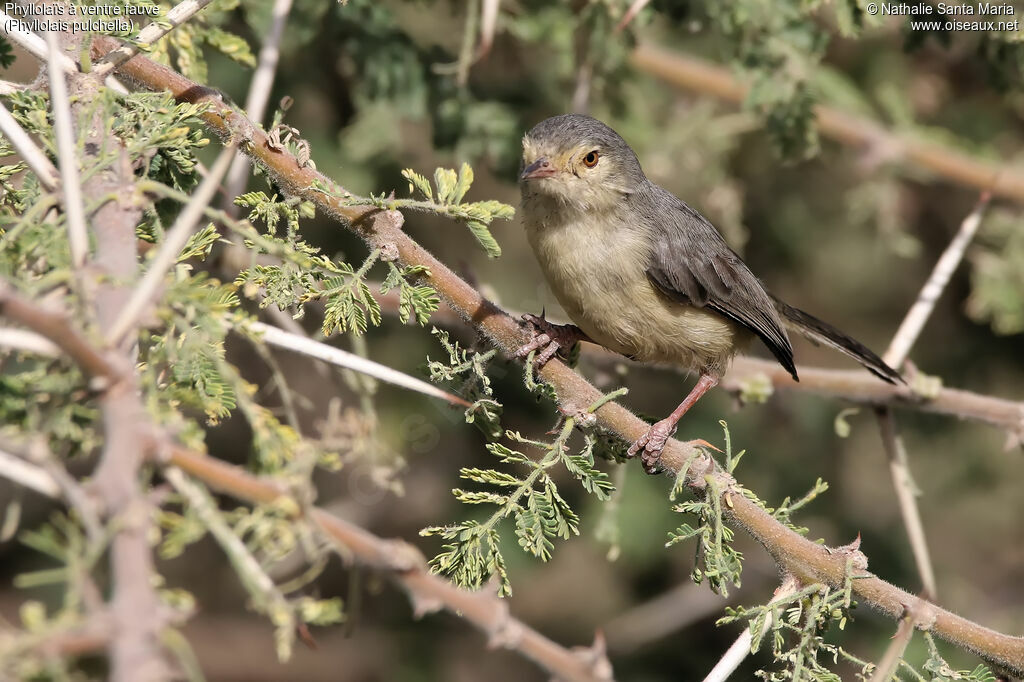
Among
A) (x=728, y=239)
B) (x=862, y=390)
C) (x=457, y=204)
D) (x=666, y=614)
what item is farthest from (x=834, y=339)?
(x=457, y=204)

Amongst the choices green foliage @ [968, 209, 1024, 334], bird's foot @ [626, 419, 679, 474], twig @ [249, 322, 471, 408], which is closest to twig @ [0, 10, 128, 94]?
twig @ [249, 322, 471, 408]

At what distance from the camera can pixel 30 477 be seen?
4.96ft

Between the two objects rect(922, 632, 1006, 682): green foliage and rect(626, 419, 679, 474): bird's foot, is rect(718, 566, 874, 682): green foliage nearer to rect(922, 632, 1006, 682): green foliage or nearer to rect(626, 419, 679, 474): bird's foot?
rect(922, 632, 1006, 682): green foliage

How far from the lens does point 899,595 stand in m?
2.82

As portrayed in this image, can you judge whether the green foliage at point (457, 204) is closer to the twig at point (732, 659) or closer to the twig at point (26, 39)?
the twig at point (26, 39)

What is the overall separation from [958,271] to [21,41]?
20.3ft

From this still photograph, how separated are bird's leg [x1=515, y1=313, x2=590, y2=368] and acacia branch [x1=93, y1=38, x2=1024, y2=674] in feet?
0.67

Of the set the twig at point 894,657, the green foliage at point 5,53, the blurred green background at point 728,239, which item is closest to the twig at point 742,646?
the twig at point 894,657

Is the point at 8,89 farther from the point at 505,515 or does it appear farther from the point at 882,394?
the point at 882,394

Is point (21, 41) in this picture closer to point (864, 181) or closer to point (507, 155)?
point (507, 155)

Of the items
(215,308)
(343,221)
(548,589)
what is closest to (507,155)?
(343,221)

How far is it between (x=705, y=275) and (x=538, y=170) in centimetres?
93

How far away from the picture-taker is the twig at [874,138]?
5.60m

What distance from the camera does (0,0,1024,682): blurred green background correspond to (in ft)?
15.6
